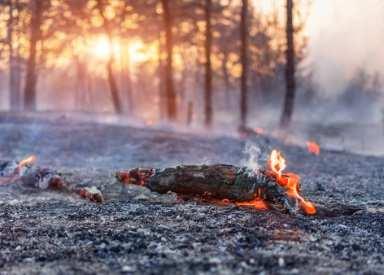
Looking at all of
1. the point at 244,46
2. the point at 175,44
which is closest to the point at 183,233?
the point at 244,46

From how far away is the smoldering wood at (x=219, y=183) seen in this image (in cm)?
1027

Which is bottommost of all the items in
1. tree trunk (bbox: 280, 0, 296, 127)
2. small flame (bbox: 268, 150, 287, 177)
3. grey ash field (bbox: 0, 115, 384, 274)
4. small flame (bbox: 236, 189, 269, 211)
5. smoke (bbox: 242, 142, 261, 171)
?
grey ash field (bbox: 0, 115, 384, 274)

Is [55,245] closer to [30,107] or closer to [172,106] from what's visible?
[172,106]

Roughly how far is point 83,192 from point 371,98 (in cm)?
3524

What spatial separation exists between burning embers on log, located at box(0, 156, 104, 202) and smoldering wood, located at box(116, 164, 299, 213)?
1283 millimetres

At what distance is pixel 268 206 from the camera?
10305 millimetres

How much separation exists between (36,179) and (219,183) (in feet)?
15.6

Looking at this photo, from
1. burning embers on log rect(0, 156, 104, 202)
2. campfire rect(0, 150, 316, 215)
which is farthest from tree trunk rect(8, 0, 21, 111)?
campfire rect(0, 150, 316, 215)

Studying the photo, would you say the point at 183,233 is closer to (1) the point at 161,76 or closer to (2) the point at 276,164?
(2) the point at 276,164

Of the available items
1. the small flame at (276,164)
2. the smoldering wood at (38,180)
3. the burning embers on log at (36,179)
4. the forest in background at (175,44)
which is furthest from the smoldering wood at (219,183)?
the forest in background at (175,44)

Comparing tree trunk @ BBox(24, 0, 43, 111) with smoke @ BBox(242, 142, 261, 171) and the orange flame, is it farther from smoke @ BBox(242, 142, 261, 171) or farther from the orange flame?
the orange flame

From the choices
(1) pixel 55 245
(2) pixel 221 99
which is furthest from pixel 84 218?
(2) pixel 221 99

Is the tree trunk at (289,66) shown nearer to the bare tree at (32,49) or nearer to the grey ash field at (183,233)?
the grey ash field at (183,233)

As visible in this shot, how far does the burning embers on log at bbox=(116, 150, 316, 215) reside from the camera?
10227mm
